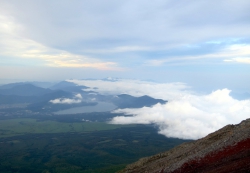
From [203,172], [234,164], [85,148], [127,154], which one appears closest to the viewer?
[234,164]

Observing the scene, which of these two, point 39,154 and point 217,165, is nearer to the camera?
point 217,165

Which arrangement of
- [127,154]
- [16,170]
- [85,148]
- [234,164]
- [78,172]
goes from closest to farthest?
1. [234,164]
2. [78,172]
3. [16,170]
4. [127,154]
5. [85,148]

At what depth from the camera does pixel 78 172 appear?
418 ft

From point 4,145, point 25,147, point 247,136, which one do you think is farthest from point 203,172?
point 4,145

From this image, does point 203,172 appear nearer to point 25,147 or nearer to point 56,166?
point 56,166

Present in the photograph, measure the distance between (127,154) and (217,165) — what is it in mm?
143622

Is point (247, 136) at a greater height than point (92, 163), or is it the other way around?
point (247, 136)

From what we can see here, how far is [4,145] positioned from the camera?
7835 inches

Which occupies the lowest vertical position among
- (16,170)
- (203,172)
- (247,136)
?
(16,170)

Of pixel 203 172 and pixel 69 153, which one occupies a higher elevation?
pixel 203 172

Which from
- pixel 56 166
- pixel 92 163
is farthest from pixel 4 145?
pixel 92 163

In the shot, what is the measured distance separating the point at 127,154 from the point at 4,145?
360ft

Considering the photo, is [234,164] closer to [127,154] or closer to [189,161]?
[189,161]

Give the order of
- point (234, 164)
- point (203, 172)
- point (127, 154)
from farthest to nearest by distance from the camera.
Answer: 1. point (127, 154)
2. point (203, 172)
3. point (234, 164)
